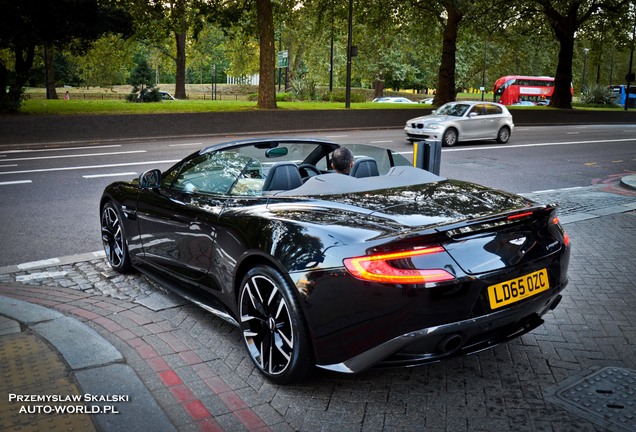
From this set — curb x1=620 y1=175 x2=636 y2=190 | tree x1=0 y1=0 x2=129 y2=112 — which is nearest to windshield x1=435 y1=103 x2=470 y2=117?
curb x1=620 y1=175 x2=636 y2=190

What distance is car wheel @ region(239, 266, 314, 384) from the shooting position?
3.32 metres

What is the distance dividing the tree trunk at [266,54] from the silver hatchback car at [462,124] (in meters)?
7.83

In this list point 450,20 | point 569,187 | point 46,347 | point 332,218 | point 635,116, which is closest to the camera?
point 332,218

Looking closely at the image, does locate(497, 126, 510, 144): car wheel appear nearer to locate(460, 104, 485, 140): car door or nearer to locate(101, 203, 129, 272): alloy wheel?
locate(460, 104, 485, 140): car door

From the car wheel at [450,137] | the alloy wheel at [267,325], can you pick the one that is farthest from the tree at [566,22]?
the alloy wheel at [267,325]

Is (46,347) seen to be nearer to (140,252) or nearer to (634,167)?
(140,252)

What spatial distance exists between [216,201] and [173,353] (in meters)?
1.05

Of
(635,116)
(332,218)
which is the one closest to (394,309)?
(332,218)

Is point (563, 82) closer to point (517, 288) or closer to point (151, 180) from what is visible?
point (151, 180)

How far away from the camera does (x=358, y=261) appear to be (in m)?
3.05

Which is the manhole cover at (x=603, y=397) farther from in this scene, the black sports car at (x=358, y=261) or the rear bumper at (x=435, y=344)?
the rear bumper at (x=435, y=344)

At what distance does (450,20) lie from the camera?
3106cm

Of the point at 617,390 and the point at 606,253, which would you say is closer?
the point at 617,390

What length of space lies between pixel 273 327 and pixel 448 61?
1194 inches
